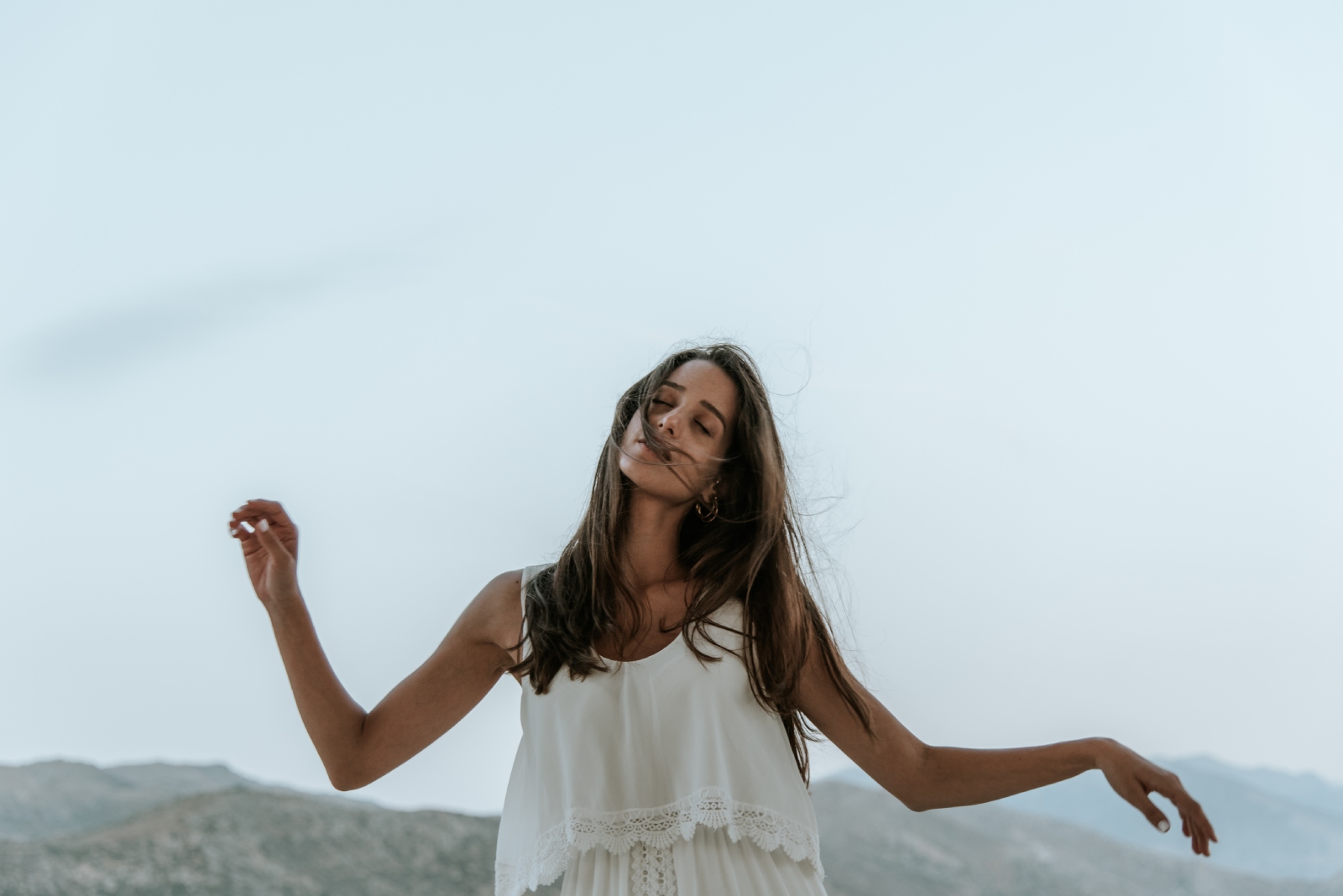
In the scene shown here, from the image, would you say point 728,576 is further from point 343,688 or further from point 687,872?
point 343,688

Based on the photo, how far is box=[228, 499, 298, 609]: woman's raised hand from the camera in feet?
4.42

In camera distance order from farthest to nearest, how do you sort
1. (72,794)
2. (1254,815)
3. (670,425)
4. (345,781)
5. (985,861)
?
(1254,815), (985,861), (72,794), (670,425), (345,781)

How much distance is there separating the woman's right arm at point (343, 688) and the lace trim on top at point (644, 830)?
8.0 inches

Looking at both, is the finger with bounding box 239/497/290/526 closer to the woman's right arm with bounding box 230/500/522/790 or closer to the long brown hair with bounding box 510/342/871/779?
the woman's right arm with bounding box 230/500/522/790

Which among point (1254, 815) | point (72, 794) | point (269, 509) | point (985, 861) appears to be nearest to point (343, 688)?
point (269, 509)

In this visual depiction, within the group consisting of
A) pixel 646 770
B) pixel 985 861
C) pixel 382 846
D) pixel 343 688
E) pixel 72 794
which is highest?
pixel 343 688

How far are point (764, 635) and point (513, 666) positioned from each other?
31 centimetres

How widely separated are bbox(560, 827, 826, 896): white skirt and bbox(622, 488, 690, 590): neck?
1.10ft

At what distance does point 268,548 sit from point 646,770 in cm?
51

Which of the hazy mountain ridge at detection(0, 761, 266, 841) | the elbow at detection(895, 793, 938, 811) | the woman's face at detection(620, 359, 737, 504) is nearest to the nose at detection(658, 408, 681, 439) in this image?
the woman's face at detection(620, 359, 737, 504)

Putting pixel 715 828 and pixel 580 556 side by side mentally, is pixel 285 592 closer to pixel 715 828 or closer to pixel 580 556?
pixel 580 556

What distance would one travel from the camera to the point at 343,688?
1383 mm

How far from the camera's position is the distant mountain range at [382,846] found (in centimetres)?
408

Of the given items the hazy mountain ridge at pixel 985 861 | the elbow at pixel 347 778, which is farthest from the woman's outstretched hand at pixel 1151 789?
the hazy mountain ridge at pixel 985 861
